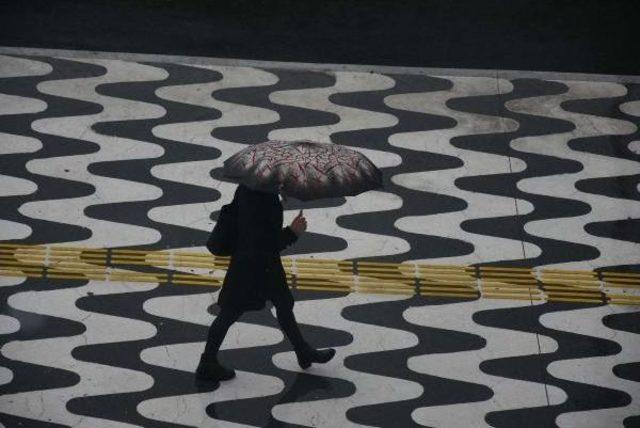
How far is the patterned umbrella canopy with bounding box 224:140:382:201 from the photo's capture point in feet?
20.9

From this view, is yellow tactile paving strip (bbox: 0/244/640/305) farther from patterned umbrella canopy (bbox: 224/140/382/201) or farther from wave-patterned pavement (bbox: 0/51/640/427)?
patterned umbrella canopy (bbox: 224/140/382/201)

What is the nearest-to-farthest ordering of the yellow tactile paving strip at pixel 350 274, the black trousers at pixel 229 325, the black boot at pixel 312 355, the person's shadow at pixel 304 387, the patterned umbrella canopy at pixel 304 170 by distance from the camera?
the patterned umbrella canopy at pixel 304 170 → the black trousers at pixel 229 325 → the person's shadow at pixel 304 387 → the black boot at pixel 312 355 → the yellow tactile paving strip at pixel 350 274

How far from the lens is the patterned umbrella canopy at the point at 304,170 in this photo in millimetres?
6359

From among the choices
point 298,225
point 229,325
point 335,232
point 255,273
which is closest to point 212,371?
point 229,325

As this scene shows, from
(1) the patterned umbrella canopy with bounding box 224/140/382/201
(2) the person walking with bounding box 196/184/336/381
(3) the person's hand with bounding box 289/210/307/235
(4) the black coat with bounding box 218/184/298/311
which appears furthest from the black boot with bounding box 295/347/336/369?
(1) the patterned umbrella canopy with bounding box 224/140/382/201

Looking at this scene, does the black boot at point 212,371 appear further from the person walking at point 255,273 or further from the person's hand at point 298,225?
the person's hand at point 298,225

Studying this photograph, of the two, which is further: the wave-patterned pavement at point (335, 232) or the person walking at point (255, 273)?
the wave-patterned pavement at point (335, 232)

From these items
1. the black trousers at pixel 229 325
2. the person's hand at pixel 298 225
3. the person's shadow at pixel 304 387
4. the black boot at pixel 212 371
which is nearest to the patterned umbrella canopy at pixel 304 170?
the person's hand at pixel 298 225

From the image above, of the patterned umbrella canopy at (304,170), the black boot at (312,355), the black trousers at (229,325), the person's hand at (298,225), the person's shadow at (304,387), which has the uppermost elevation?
the patterned umbrella canopy at (304,170)

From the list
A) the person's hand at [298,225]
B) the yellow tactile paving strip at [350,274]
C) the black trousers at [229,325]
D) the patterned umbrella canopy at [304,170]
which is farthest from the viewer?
the yellow tactile paving strip at [350,274]

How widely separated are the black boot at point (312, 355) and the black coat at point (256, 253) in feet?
1.33

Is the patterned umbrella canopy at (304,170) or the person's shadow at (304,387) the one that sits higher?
the patterned umbrella canopy at (304,170)

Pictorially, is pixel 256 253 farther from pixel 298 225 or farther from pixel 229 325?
pixel 229 325

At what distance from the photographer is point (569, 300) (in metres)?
8.16
